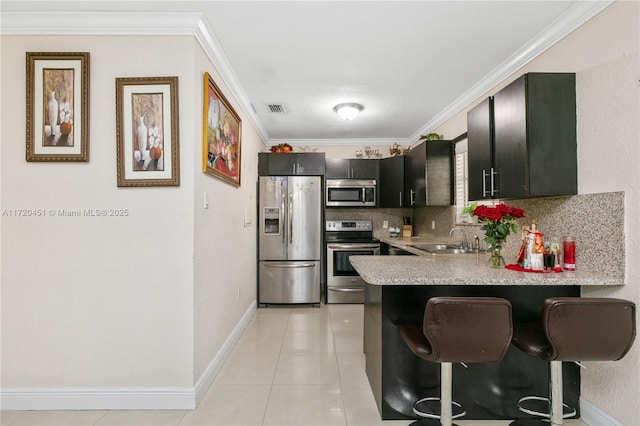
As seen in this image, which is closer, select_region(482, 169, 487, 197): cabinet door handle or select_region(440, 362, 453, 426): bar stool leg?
select_region(440, 362, 453, 426): bar stool leg

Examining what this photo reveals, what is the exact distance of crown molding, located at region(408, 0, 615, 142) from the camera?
190 centimetres

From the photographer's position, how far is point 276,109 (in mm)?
3793

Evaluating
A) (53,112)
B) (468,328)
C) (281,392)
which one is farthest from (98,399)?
(468,328)

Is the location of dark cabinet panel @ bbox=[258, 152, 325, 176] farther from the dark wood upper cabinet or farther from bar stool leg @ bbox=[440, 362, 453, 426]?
bar stool leg @ bbox=[440, 362, 453, 426]

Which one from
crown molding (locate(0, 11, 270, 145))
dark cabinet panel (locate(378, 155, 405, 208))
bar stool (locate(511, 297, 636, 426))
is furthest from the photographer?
dark cabinet panel (locate(378, 155, 405, 208))

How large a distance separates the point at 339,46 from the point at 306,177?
2.27 metres

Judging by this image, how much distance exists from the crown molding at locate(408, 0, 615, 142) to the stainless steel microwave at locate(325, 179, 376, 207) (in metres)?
1.68

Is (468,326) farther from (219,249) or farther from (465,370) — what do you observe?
(219,249)

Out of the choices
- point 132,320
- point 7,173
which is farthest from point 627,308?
point 7,173

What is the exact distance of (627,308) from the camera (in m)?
1.49

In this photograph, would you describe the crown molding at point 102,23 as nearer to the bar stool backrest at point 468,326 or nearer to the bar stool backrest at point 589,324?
the bar stool backrest at point 468,326

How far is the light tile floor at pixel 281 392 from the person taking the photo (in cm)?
195

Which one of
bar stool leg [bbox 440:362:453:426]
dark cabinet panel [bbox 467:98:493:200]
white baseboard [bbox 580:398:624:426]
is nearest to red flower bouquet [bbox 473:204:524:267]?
dark cabinet panel [bbox 467:98:493:200]

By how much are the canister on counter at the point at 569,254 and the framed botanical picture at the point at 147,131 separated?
7.98ft
